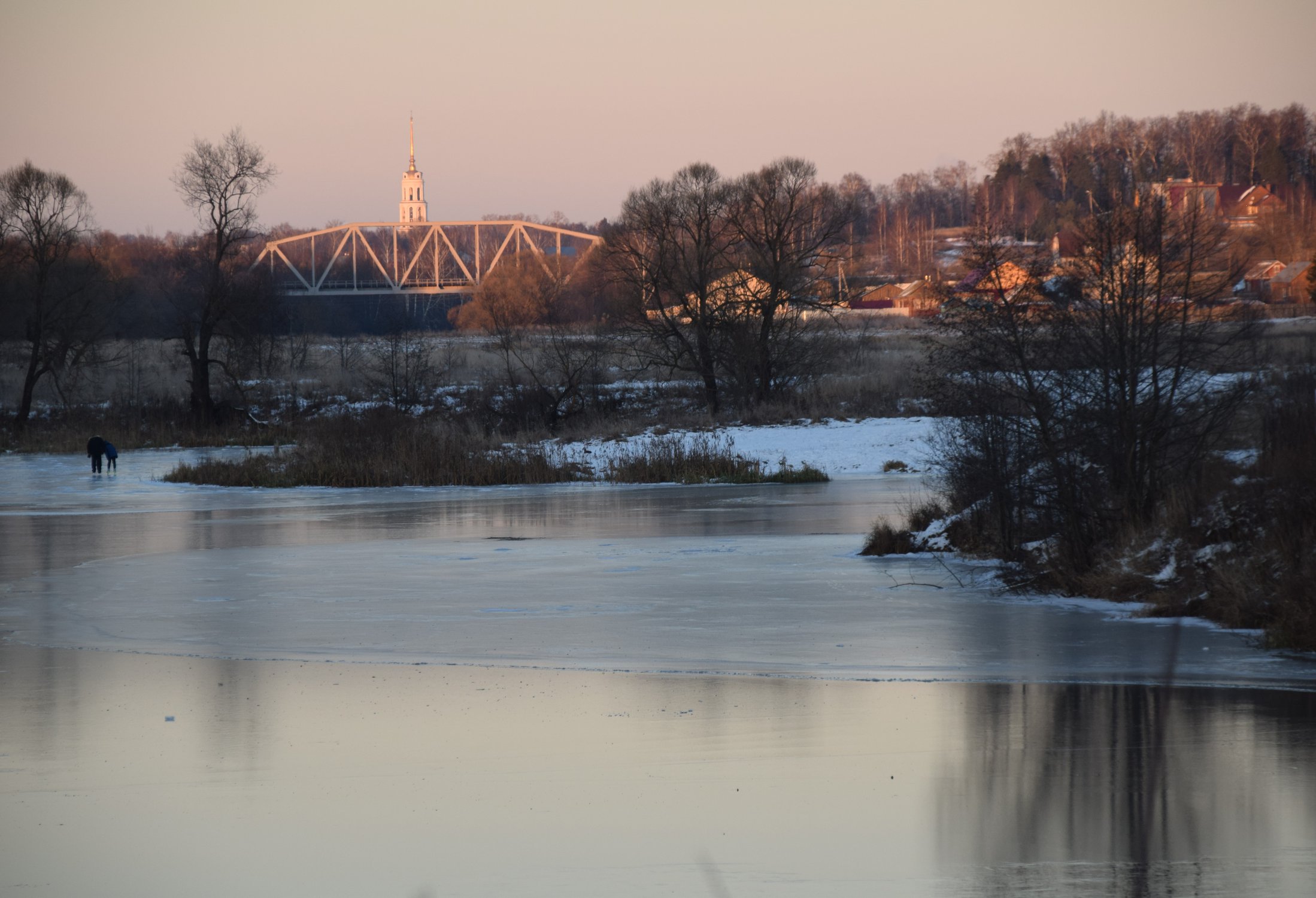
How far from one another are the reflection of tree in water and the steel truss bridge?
129125mm

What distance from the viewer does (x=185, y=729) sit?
26.5 ft

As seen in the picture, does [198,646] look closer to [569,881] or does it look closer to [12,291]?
[569,881]

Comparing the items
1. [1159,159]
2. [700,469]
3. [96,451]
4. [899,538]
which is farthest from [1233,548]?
[1159,159]

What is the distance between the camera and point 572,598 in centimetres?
1337

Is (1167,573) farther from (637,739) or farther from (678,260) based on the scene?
(678,260)

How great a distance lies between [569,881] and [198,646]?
6.51 m

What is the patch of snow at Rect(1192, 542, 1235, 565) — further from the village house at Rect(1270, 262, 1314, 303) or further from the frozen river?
the village house at Rect(1270, 262, 1314, 303)

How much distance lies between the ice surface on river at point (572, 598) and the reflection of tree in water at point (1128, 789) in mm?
953

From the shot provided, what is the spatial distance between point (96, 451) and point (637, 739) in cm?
2962

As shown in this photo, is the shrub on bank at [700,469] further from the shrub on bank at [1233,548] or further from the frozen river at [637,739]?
the shrub on bank at [1233,548]

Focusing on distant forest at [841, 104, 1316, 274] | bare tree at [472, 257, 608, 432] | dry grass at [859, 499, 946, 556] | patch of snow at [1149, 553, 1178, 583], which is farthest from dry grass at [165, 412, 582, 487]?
distant forest at [841, 104, 1316, 274]

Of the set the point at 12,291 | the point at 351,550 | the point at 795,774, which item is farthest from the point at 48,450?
the point at 795,774

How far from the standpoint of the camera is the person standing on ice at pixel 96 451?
3369 cm

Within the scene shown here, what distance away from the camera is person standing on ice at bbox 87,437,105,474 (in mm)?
33688
